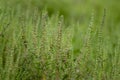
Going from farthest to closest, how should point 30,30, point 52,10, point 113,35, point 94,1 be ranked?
Answer: point 94,1 < point 52,10 < point 113,35 < point 30,30

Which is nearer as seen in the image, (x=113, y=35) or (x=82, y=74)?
(x=82, y=74)

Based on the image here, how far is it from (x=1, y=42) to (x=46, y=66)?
35 cm

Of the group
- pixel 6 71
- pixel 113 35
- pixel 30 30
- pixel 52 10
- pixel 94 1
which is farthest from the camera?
pixel 94 1

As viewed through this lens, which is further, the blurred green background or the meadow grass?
the blurred green background

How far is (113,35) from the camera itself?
388cm

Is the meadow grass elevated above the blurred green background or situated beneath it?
situated beneath

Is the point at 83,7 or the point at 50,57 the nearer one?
the point at 50,57

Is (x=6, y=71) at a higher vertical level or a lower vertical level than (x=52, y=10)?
lower

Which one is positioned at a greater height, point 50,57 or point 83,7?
point 83,7

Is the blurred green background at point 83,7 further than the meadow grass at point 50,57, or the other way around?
the blurred green background at point 83,7

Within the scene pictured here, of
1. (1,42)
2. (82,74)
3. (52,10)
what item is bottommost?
(82,74)

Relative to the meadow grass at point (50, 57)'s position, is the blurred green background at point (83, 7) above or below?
above

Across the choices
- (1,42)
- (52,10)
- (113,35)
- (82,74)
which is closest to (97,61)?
(82,74)

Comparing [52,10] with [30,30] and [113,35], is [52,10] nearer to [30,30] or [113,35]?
[113,35]
